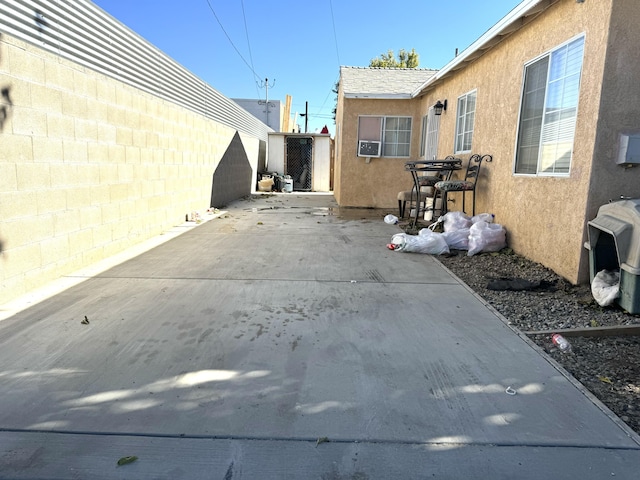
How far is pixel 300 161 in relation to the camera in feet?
71.0

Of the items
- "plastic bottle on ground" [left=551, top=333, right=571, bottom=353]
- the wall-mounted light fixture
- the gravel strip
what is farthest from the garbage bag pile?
the wall-mounted light fixture

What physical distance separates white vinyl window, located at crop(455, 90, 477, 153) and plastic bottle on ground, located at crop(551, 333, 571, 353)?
5.81 metres

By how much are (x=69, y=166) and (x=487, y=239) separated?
5.62m

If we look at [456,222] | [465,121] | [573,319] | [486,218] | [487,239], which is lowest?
[573,319]

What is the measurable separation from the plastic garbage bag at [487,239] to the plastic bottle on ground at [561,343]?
9.87ft

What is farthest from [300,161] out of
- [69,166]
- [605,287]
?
[605,287]

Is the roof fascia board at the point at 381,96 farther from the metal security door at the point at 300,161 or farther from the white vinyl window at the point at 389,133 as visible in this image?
the metal security door at the point at 300,161

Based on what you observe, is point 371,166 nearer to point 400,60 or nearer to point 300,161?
point 300,161

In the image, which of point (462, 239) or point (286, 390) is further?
point (462, 239)

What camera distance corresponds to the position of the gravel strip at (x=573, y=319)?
9.25 feet

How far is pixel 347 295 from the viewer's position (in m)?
4.64

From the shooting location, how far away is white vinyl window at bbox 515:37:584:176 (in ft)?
16.7

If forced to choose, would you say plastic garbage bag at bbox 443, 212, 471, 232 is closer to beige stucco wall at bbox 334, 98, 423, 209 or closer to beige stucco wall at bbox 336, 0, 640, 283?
beige stucco wall at bbox 336, 0, 640, 283

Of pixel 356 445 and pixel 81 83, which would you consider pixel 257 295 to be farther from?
pixel 81 83
